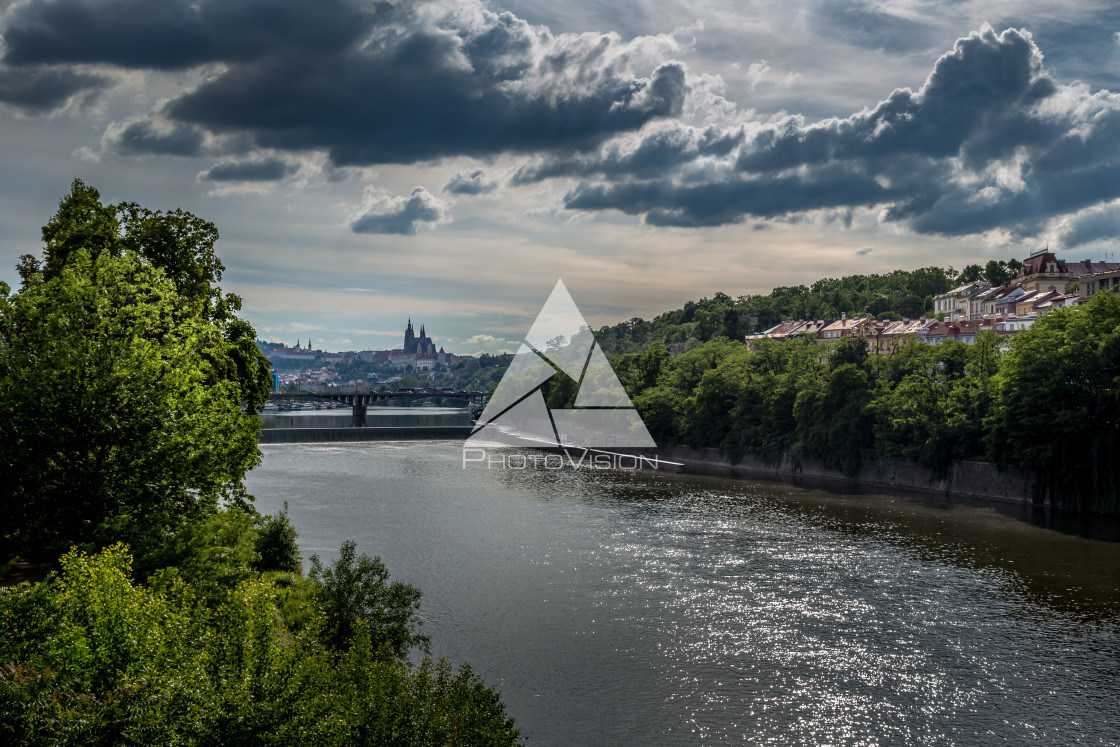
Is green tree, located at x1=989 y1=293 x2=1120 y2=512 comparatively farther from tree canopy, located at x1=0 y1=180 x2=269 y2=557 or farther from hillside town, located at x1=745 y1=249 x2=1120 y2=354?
hillside town, located at x1=745 y1=249 x2=1120 y2=354

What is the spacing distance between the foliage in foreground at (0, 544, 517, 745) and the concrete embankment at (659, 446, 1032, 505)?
56.9 m

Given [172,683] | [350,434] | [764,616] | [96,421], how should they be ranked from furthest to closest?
[350,434] < [764,616] < [96,421] < [172,683]

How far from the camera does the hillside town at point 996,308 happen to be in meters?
123

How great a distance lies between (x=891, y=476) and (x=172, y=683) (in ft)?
225

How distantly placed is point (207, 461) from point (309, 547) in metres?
24.8

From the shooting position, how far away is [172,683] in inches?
504

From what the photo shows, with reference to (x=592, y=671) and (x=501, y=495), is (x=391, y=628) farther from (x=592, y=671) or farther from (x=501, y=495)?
(x=501, y=495)

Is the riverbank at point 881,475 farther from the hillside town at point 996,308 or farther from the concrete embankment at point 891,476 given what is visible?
the hillside town at point 996,308

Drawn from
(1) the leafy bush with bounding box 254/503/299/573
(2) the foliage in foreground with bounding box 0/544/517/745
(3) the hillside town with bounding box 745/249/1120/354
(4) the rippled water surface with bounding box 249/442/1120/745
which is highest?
(3) the hillside town with bounding box 745/249/1120/354

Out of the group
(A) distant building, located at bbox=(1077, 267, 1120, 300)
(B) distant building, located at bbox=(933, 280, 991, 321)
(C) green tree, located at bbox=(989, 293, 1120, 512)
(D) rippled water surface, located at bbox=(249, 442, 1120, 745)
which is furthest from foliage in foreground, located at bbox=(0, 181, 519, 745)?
(B) distant building, located at bbox=(933, 280, 991, 321)

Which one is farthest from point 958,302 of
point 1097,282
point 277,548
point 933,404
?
point 277,548

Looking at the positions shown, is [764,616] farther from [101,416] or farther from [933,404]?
[933,404]

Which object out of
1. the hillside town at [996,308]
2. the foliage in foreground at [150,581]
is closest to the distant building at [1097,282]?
the hillside town at [996,308]

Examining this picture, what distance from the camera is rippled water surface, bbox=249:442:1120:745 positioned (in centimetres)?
2400
